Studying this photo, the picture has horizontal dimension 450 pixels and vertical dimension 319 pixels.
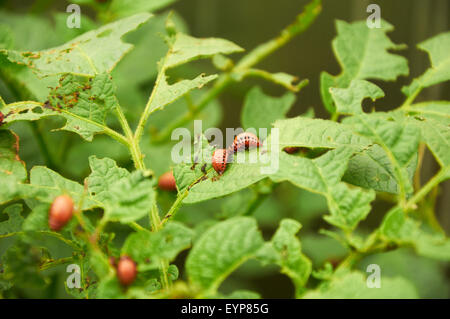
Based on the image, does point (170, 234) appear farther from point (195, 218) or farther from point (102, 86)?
point (195, 218)

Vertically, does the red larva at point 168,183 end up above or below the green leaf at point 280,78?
below

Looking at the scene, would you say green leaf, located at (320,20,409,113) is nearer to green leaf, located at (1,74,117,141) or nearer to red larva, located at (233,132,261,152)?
red larva, located at (233,132,261,152)

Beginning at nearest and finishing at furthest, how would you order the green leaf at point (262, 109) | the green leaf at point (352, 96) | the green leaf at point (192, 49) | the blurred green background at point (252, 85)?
the green leaf at point (352, 96) < the green leaf at point (192, 49) < the green leaf at point (262, 109) < the blurred green background at point (252, 85)

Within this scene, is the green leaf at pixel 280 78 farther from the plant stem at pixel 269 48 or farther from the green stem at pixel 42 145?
the green stem at pixel 42 145

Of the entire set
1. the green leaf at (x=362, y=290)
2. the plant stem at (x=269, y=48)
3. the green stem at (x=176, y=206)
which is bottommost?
the green leaf at (x=362, y=290)

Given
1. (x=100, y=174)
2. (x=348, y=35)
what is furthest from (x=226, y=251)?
(x=348, y=35)

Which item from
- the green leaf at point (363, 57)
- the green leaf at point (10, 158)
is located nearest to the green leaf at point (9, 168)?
the green leaf at point (10, 158)

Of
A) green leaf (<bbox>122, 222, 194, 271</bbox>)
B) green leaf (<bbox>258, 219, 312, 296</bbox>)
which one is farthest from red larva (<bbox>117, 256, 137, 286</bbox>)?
green leaf (<bbox>258, 219, 312, 296</bbox>)
